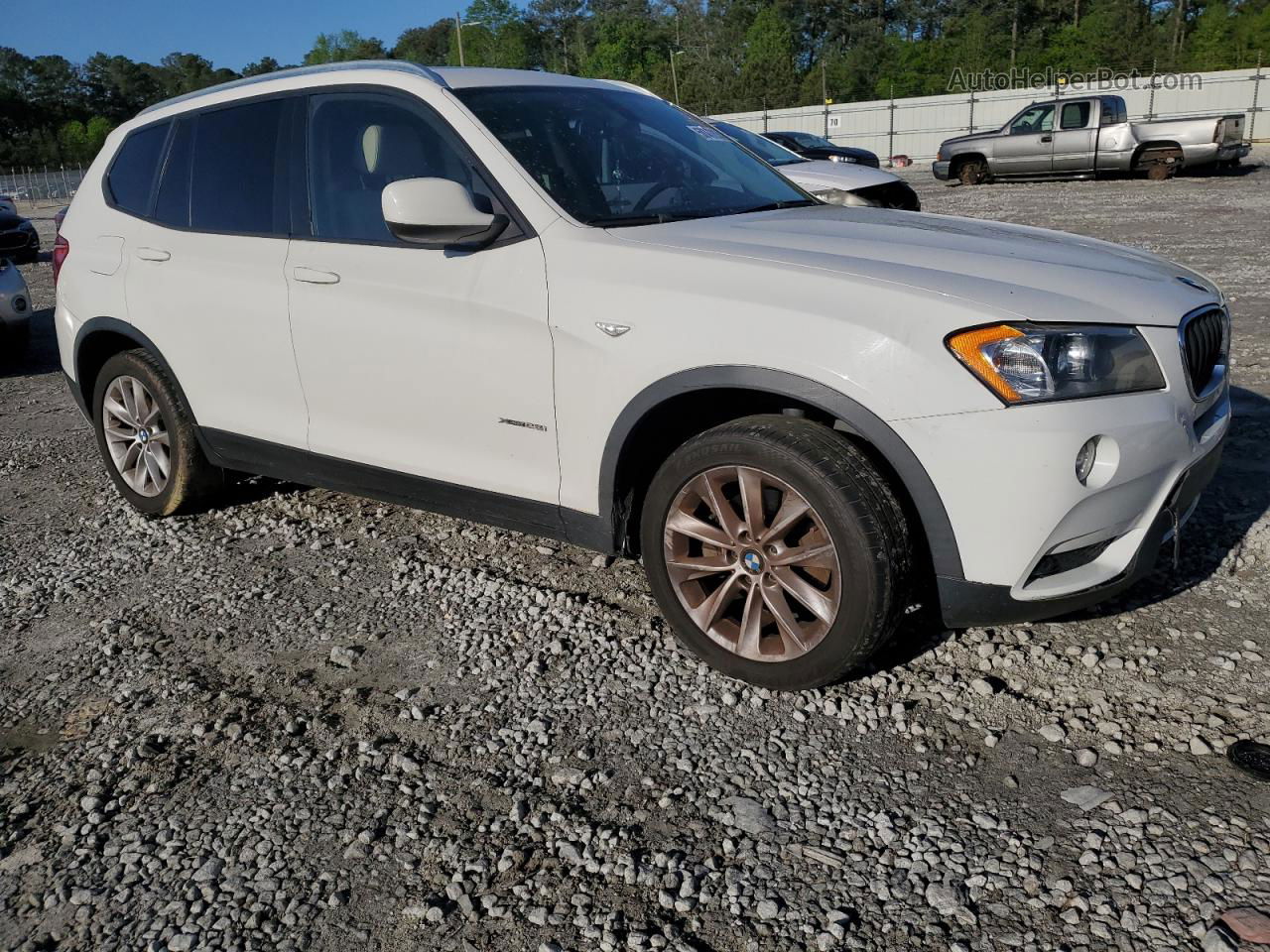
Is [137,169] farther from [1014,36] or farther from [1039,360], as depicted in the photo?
[1014,36]

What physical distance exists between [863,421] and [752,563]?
58 centimetres

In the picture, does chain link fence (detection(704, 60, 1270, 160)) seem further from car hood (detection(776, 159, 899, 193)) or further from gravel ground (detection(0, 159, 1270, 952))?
gravel ground (detection(0, 159, 1270, 952))

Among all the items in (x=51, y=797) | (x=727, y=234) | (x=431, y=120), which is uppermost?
(x=431, y=120)

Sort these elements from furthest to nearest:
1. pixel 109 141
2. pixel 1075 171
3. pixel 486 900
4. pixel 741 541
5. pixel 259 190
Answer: pixel 1075 171
pixel 109 141
pixel 259 190
pixel 741 541
pixel 486 900

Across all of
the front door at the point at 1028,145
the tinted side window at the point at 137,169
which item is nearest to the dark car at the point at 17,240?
the tinted side window at the point at 137,169

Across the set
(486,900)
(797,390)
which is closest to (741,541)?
(797,390)

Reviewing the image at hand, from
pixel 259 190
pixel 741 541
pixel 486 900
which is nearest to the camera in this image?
pixel 486 900

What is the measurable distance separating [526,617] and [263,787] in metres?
1.17

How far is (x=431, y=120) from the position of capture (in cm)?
366

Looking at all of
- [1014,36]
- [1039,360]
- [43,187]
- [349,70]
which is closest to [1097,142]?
[349,70]

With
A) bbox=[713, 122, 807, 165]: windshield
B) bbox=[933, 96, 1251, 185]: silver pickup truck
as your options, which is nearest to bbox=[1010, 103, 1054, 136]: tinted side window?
bbox=[933, 96, 1251, 185]: silver pickup truck

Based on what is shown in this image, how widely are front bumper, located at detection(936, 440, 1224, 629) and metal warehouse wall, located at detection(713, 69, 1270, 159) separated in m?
34.4

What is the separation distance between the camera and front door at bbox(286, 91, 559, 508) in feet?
11.1

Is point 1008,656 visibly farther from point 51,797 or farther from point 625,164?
point 51,797
